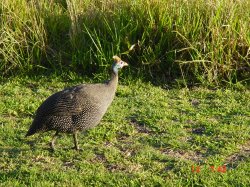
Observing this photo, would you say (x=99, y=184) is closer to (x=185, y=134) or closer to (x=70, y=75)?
(x=185, y=134)

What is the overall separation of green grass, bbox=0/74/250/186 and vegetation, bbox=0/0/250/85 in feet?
0.84

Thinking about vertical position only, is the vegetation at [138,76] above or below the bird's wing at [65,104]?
below

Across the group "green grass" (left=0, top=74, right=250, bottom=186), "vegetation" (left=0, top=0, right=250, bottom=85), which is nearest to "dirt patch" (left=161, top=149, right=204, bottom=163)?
"green grass" (left=0, top=74, right=250, bottom=186)

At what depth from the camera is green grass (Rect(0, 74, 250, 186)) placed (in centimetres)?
486

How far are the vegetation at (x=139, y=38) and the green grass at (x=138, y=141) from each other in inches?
10.1

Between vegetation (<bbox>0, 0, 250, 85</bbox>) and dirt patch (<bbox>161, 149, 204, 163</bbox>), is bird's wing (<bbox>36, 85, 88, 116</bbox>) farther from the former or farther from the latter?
vegetation (<bbox>0, 0, 250, 85</bbox>)

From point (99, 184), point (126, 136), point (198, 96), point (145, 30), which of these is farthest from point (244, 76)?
point (99, 184)

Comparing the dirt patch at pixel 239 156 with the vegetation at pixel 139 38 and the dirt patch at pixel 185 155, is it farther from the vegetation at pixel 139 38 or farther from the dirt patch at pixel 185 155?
the vegetation at pixel 139 38

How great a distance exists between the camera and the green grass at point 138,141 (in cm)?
486

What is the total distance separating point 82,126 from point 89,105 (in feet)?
0.65

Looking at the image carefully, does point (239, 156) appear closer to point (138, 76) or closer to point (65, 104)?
point (65, 104)

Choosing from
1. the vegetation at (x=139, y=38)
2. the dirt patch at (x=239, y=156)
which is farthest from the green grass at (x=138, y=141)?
the vegetation at (x=139, y=38)

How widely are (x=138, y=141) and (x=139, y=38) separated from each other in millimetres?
2139

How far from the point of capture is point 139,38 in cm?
749
